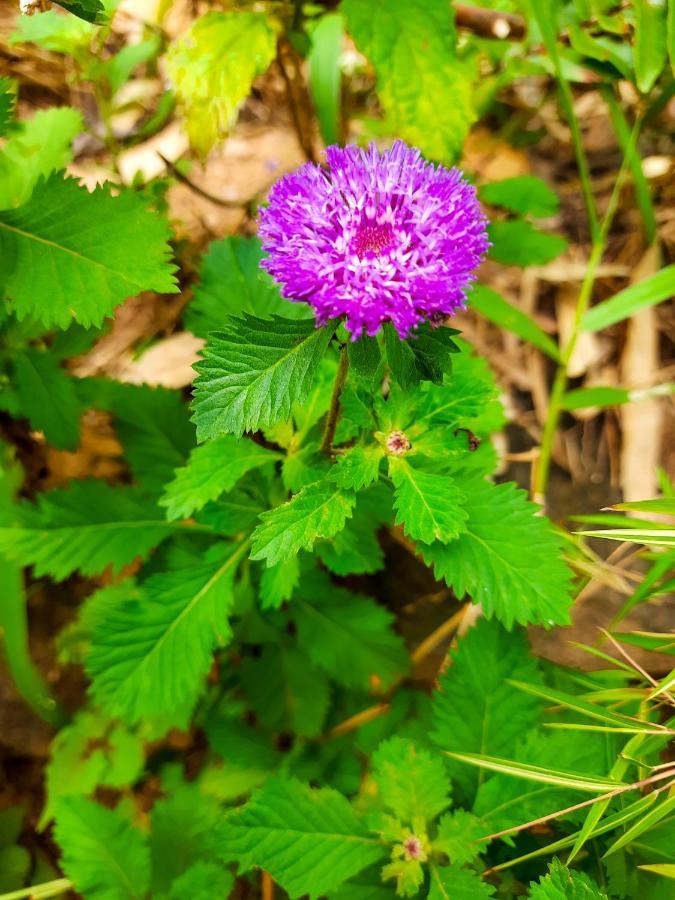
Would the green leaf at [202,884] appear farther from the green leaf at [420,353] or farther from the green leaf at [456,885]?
the green leaf at [420,353]

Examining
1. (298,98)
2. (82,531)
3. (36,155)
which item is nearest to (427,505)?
(82,531)

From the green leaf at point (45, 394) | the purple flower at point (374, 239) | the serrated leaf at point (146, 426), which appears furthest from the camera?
the serrated leaf at point (146, 426)

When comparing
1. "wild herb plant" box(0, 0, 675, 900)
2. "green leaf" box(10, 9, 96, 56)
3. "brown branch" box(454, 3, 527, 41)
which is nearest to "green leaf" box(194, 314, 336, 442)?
"wild herb plant" box(0, 0, 675, 900)

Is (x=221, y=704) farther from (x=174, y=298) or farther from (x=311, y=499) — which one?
(x=174, y=298)

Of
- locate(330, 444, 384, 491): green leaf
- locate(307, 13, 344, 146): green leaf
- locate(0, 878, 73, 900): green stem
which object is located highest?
locate(307, 13, 344, 146): green leaf

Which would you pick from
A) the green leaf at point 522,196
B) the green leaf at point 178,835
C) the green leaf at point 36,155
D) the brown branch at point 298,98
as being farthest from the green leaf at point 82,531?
the green leaf at point 522,196

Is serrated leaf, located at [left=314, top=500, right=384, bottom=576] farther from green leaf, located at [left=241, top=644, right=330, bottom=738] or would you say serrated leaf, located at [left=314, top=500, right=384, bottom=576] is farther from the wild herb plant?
green leaf, located at [left=241, top=644, right=330, bottom=738]
